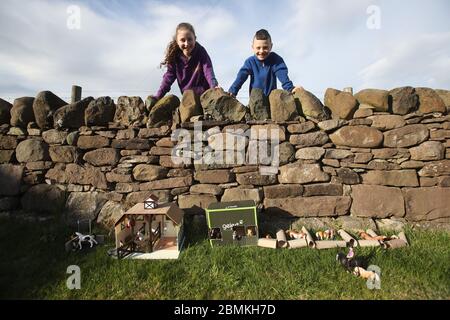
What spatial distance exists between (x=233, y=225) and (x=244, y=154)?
986mm

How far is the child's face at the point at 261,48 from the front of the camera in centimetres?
407

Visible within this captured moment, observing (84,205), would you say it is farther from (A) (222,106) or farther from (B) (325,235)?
(B) (325,235)

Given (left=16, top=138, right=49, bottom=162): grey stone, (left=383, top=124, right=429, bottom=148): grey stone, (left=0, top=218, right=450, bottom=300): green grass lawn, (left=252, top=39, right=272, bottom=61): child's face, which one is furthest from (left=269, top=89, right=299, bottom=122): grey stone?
(left=16, top=138, right=49, bottom=162): grey stone

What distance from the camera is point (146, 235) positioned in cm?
334

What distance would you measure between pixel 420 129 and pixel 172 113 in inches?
128

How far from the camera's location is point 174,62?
4.19 meters

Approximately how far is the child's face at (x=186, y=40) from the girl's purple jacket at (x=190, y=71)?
82mm

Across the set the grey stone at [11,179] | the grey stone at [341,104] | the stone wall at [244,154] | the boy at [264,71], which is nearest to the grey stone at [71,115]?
the stone wall at [244,154]

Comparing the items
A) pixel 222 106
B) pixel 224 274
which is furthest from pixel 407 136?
pixel 224 274

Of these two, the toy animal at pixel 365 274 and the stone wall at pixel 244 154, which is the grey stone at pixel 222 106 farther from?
the toy animal at pixel 365 274

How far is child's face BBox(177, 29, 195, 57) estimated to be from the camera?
4.00m

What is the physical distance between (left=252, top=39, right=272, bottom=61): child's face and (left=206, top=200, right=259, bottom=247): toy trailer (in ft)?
7.33
